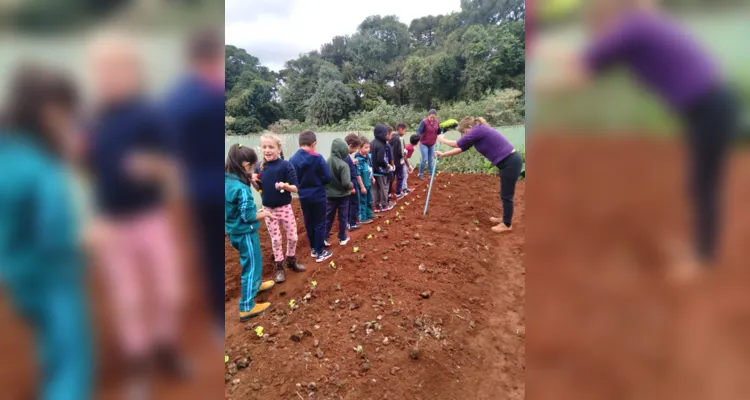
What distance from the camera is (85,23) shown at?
68 cm

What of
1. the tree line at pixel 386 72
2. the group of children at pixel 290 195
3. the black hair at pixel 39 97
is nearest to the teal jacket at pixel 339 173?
the group of children at pixel 290 195

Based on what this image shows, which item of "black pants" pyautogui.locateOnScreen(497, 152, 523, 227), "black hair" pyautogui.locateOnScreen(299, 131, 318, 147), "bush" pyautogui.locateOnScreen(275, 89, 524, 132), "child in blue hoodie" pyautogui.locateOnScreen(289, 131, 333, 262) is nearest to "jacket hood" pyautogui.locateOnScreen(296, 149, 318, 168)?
"child in blue hoodie" pyautogui.locateOnScreen(289, 131, 333, 262)

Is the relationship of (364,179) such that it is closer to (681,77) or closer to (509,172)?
(509,172)

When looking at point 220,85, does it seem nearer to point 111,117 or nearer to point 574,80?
point 111,117

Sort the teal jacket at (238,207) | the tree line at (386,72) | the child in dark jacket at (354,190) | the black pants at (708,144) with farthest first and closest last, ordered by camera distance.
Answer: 1. the tree line at (386,72)
2. the child in dark jacket at (354,190)
3. the teal jacket at (238,207)
4. the black pants at (708,144)

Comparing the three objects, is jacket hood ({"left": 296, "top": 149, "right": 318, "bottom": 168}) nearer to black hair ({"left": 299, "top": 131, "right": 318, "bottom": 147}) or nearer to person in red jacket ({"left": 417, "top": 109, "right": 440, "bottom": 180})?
black hair ({"left": 299, "top": 131, "right": 318, "bottom": 147})

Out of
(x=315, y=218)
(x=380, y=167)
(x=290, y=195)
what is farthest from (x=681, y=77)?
(x=380, y=167)

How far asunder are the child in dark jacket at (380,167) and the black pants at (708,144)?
21.9 feet

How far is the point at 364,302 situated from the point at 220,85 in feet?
10.5

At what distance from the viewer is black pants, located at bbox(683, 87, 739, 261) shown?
1.63 ft

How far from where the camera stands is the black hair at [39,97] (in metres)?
0.70

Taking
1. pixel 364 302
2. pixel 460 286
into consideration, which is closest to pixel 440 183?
pixel 460 286

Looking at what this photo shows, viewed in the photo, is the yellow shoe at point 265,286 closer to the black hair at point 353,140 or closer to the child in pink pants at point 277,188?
the child in pink pants at point 277,188

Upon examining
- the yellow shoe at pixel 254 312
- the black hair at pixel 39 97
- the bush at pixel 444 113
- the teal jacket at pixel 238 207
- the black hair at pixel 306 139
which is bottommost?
the yellow shoe at pixel 254 312
